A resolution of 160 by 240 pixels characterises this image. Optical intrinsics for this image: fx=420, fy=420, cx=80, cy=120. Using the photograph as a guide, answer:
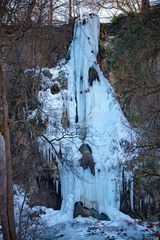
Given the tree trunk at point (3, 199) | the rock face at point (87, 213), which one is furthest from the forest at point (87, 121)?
the tree trunk at point (3, 199)

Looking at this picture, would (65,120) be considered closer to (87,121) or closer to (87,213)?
(87,121)

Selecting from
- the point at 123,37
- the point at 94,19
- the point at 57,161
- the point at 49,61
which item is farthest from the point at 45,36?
the point at 57,161

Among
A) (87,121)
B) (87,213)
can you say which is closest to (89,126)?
(87,121)

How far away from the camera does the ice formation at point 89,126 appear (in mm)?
12867

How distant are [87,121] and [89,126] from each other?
213 millimetres

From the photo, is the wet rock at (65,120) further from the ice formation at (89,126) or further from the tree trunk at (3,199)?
the tree trunk at (3,199)

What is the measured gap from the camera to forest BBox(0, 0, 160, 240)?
1139 cm

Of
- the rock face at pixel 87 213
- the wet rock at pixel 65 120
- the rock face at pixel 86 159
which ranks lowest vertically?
the rock face at pixel 87 213

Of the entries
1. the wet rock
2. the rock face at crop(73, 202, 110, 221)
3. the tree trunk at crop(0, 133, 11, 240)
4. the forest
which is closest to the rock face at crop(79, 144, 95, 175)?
the forest

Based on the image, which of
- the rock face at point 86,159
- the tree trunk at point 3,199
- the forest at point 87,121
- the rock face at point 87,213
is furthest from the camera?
the rock face at point 86,159

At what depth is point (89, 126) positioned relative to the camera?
47.2 ft

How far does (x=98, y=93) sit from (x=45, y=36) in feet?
10.3

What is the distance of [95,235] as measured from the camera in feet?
36.0

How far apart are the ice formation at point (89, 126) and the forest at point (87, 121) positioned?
0.03m
